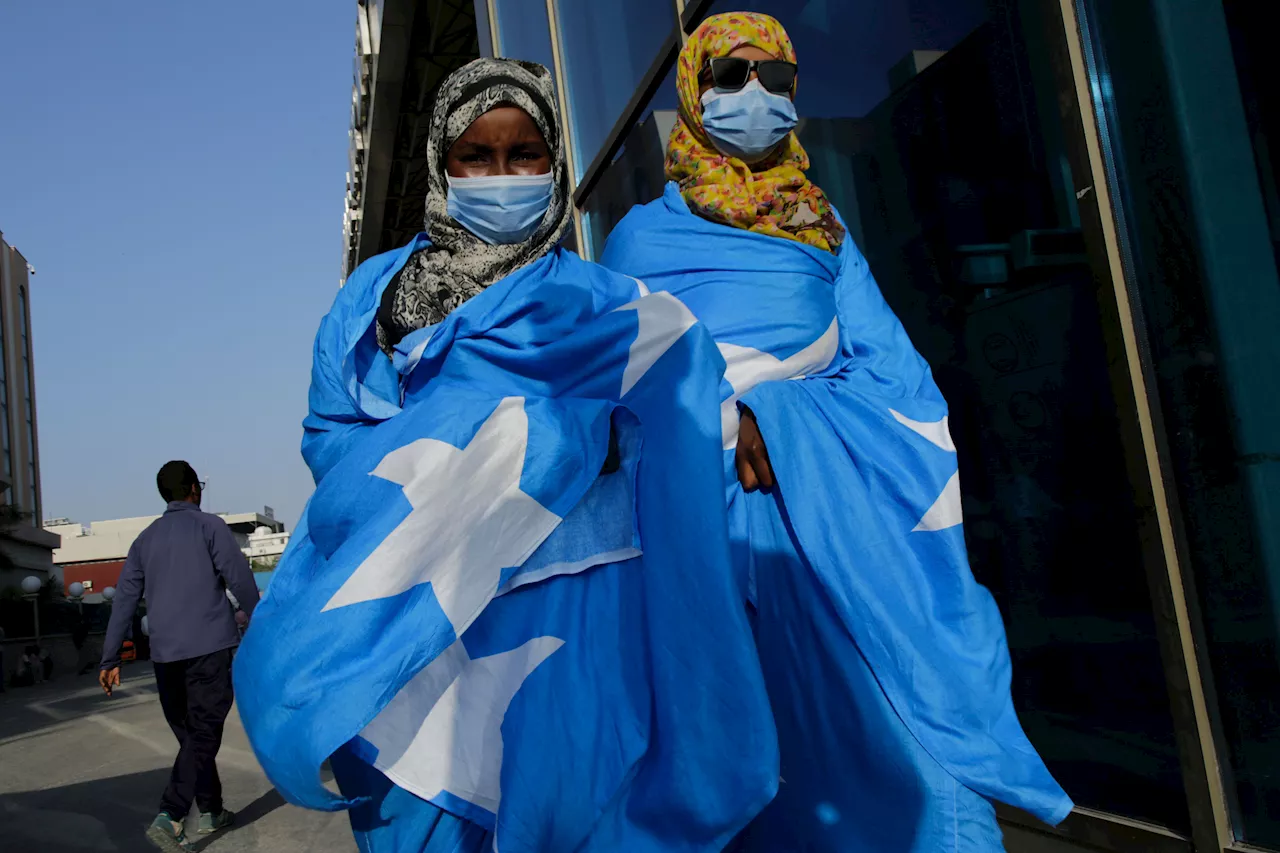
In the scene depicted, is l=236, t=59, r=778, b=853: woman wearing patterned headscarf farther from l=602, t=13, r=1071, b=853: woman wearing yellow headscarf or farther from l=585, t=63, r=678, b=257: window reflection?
l=585, t=63, r=678, b=257: window reflection

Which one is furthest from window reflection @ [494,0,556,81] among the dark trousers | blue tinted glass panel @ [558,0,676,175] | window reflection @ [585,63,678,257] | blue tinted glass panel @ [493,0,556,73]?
the dark trousers

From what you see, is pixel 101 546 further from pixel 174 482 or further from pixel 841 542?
pixel 841 542

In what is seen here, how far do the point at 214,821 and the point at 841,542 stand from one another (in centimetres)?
337

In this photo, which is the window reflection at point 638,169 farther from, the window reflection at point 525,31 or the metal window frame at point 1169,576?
the metal window frame at point 1169,576

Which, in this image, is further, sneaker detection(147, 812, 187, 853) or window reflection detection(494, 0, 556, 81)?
window reflection detection(494, 0, 556, 81)

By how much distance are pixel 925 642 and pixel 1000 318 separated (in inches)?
50.1

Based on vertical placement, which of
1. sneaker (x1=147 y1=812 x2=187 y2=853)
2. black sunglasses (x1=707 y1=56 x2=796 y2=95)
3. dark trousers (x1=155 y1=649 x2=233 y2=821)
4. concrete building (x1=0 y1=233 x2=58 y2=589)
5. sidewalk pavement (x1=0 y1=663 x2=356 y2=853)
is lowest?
sidewalk pavement (x1=0 y1=663 x2=356 y2=853)

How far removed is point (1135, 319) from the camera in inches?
90.2

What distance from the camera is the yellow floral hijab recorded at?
2.11 meters

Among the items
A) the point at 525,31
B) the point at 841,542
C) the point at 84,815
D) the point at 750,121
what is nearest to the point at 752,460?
the point at 841,542

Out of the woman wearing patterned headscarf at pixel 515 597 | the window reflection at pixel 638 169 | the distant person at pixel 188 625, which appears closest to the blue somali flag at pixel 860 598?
the woman wearing patterned headscarf at pixel 515 597

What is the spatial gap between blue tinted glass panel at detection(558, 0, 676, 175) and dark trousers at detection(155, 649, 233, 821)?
3004 millimetres

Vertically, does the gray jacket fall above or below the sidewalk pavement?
above

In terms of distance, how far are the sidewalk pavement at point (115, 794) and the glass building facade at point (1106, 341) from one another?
2376mm
